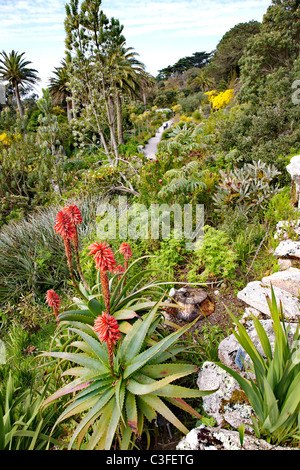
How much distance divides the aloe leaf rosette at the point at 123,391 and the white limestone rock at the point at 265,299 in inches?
40.0

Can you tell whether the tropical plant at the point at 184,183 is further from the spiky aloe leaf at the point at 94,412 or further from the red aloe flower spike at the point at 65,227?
the spiky aloe leaf at the point at 94,412

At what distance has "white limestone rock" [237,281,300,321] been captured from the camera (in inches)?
99.3

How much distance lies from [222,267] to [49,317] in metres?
2.58

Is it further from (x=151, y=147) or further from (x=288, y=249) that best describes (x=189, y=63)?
(x=288, y=249)

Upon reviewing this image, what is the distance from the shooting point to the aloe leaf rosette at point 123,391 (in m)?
1.75

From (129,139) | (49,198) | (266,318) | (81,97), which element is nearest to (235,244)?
(266,318)

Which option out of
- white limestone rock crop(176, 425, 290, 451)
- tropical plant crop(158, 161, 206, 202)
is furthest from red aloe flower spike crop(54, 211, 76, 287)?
tropical plant crop(158, 161, 206, 202)

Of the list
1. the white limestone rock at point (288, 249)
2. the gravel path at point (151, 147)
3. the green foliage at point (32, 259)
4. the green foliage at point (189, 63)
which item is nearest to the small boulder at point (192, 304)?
the white limestone rock at point (288, 249)

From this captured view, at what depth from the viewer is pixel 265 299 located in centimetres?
269

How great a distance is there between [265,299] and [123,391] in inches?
61.9

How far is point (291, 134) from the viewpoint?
596cm

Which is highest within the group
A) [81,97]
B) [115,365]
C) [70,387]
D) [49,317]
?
[81,97]

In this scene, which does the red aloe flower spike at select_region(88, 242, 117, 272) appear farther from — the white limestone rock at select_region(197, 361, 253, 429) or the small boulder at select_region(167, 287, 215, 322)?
the small boulder at select_region(167, 287, 215, 322)

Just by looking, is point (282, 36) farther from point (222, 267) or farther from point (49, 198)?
point (222, 267)
